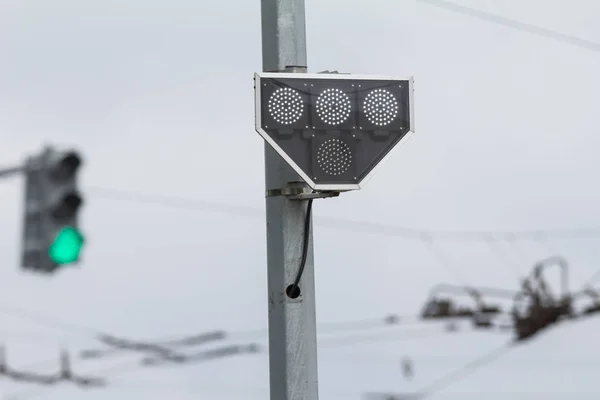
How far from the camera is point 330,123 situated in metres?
5.26

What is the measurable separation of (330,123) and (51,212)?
383 cm

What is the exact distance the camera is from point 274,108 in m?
5.20

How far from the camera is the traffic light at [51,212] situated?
829 cm

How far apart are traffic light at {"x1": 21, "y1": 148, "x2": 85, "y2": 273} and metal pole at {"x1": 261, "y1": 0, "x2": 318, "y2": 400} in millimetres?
3151

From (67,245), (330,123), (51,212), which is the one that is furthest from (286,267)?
(51,212)

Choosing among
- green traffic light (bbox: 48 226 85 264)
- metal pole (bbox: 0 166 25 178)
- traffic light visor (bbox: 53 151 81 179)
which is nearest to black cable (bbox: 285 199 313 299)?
green traffic light (bbox: 48 226 85 264)

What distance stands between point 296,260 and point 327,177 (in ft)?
1.68

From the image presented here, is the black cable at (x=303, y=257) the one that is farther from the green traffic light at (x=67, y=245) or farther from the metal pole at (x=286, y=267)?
the green traffic light at (x=67, y=245)

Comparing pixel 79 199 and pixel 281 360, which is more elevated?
pixel 79 199

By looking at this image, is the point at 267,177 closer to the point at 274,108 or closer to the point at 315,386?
the point at 274,108

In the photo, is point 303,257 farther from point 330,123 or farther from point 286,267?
point 330,123

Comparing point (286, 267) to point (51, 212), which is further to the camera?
point (51, 212)

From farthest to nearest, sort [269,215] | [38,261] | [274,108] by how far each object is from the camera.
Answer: [38,261] < [269,215] < [274,108]

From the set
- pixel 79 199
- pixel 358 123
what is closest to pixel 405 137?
pixel 358 123
